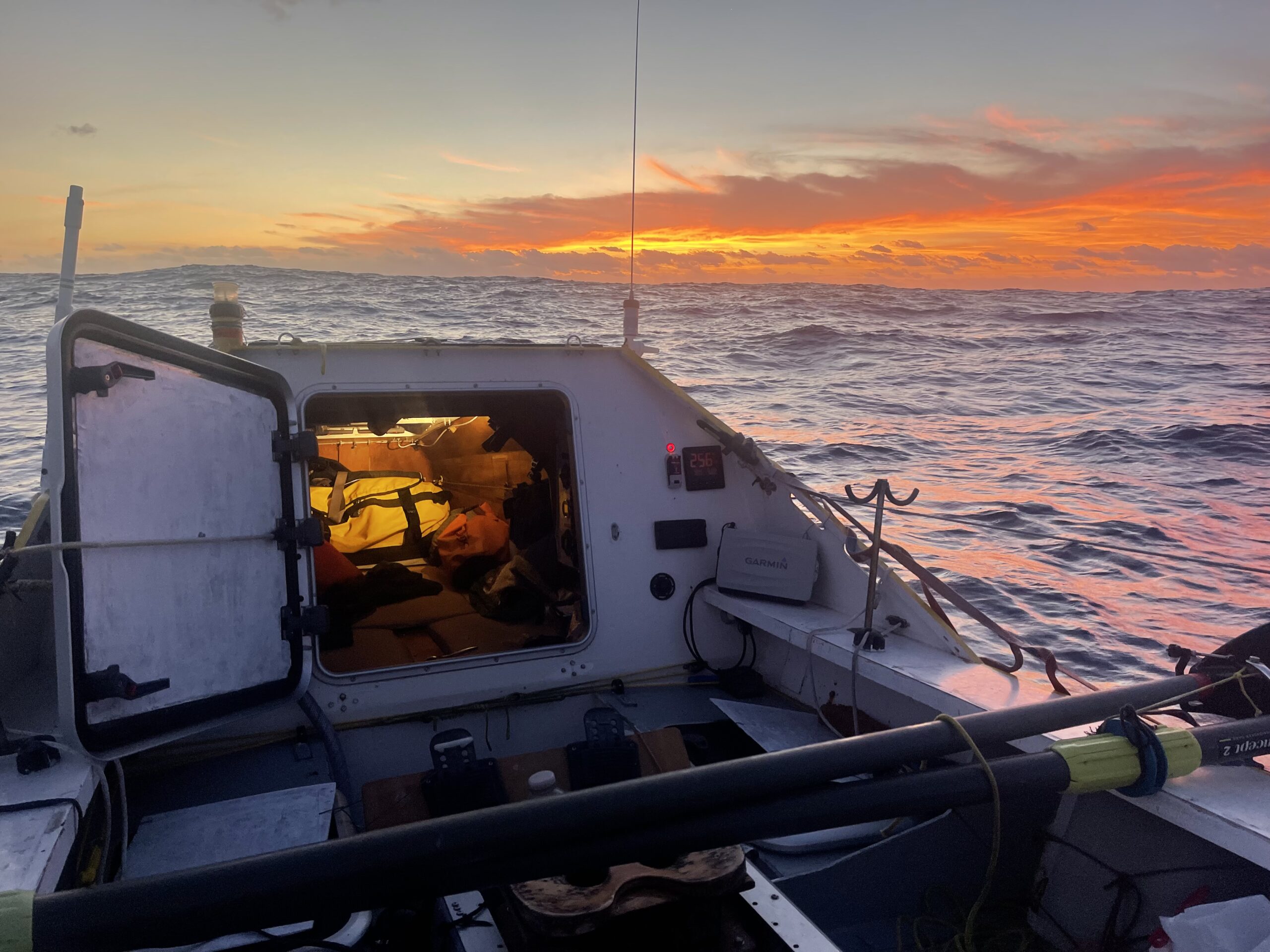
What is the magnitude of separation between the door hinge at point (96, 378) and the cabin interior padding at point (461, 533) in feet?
5.03

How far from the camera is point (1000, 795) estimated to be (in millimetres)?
2062

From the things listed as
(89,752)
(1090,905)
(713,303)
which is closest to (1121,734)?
(1090,905)

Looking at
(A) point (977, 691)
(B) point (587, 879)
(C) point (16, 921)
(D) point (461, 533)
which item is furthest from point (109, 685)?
(D) point (461, 533)

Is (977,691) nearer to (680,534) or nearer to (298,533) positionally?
(680,534)

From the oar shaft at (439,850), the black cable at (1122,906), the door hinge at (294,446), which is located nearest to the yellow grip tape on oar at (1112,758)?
the oar shaft at (439,850)

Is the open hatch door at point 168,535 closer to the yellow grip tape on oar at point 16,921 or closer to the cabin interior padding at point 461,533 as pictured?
the cabin interior padding at point 461,533

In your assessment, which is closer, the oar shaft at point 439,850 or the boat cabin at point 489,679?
the oar shaft at point 439,850

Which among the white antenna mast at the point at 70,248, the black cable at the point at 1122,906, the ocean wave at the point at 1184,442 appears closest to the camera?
the black cable at the point at 1122,906

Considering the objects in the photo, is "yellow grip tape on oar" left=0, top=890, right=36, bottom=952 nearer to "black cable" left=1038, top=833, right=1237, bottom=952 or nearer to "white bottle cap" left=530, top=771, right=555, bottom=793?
"white bottle cap" left=530, top=771, right=555, bottom=793

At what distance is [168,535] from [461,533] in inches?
137

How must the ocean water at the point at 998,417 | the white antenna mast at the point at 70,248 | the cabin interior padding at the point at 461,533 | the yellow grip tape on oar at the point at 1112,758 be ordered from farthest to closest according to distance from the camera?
the ocean water at the point at 998,417, the cabin interior padding at the point at 461,533, the white antenna mast at the point at 70,248, the yellow grip tape on oar at the point at 1112,758

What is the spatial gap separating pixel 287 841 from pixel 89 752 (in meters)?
0.78

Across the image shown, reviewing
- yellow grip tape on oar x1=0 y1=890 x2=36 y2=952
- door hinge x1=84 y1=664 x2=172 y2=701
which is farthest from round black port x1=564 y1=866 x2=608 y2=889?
door hinge x1=84 y1=664 x2=172 y2=701

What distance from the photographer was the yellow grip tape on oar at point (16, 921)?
1467mm
